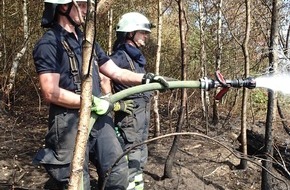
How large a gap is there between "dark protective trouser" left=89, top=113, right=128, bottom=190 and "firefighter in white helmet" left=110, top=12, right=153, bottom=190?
0.85 m

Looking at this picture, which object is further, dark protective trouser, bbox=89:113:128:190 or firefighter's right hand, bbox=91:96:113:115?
dark protective trouser, bbox=89:113:128:190

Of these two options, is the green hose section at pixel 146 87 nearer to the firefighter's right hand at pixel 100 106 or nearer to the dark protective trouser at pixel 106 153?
the firefighter's right hand at pixel 100 106

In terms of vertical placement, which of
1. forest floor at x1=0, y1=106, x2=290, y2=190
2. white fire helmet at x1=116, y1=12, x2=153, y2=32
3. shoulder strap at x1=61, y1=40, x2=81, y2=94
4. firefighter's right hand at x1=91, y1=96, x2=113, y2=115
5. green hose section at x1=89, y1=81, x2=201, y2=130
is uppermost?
white fire helmet at x1=116, y1=12, x2=153, y2=32

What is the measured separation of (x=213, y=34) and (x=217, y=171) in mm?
5849

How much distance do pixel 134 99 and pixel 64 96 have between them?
1.57 meters

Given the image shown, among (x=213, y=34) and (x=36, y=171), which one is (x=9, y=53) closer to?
(x=213, y=34)

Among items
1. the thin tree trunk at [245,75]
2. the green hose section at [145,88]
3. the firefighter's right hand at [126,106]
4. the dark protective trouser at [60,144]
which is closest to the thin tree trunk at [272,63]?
the thin tree trunk at [245,75]

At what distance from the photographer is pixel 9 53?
34.1 ft

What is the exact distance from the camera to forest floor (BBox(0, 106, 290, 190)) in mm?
4824

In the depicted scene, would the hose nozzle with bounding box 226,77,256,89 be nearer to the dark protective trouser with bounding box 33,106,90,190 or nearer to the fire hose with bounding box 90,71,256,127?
the fire hose with bounding box 90,71,256,127

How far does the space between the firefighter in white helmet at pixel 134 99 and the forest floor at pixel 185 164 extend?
0.79 metres

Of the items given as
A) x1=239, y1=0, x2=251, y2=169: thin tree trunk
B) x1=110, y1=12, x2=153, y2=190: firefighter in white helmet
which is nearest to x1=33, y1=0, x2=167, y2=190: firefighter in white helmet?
x1=110, y1=12, x2=153, y2=190: firefighter in white helmet

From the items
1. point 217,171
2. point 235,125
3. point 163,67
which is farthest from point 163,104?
point 217,171

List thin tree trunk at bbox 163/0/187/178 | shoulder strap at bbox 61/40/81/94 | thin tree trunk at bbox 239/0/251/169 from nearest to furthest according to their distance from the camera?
1. shoulder strap at bbox 61/40/81/94
2. thin tree trunk at bbox 163/0/187/178
3. thin tree trunk at bbox 239/0/251/169
